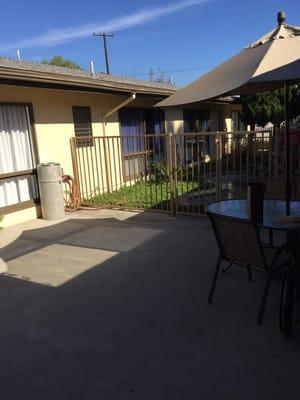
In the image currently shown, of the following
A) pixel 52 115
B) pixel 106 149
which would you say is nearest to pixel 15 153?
pixel 52 115

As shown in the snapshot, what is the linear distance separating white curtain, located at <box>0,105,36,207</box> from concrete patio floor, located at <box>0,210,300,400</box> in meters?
2.06

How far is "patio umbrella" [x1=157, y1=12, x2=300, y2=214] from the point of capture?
9.82 feet

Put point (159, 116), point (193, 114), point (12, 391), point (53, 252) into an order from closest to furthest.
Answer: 1. point (12, 391)
2. point (53, 252)
3. point (159, 116)
4. point (193, 114)

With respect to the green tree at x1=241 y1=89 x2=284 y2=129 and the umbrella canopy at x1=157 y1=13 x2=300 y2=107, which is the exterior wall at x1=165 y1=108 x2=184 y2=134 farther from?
the umbrella canopy at x1=157 y1=13 x2=300 y2=107

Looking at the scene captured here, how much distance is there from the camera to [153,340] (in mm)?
3000

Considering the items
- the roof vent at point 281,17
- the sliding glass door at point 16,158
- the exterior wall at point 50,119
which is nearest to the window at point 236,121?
the exterior wall at point 50,119

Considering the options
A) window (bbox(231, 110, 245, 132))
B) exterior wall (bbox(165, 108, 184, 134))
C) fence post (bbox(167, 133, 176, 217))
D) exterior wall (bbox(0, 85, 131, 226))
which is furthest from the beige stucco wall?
window (bbox(231, 110, 245, 132))

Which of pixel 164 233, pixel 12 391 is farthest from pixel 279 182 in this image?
pixel 12 391

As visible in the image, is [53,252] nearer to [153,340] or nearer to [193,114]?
[153,340]

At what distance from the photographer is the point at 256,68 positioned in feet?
10.2

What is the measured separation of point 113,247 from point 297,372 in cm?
330

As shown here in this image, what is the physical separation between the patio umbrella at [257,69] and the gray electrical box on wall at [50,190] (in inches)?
163

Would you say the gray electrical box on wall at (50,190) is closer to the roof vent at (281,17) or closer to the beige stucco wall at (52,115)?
the beige stucco wall at (52,115)

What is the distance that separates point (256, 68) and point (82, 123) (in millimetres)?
6505
